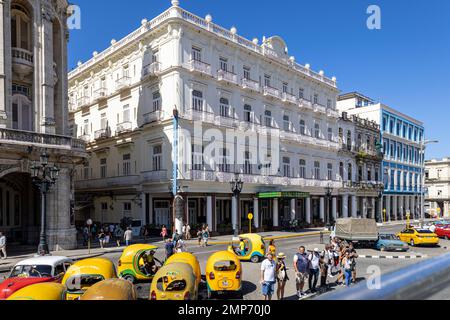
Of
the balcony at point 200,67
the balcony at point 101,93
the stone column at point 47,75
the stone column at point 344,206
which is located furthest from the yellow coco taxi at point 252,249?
the stone column at point 344,206

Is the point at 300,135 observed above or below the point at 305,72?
below

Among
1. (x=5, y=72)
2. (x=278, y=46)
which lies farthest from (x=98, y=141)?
(x=278, y=46)

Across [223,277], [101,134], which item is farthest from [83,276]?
[101,134]

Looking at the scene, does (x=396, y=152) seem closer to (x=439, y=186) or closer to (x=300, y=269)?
(x=439, y=186)

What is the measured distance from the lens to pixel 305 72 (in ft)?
153

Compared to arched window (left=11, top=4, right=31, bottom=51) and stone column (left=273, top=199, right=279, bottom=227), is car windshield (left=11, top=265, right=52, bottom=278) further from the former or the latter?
stone column (left=273, top=199, right=279, bottom=227)

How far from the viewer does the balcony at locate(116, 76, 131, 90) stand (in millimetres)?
37500

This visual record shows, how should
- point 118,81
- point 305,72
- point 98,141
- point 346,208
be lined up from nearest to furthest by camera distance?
point 118,81
point 98,141
point 305,72
point 346,208

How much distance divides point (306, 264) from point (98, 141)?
114ft

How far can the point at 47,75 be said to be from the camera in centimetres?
2609

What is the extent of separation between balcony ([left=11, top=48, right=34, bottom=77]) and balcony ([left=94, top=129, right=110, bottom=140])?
15.5 metres

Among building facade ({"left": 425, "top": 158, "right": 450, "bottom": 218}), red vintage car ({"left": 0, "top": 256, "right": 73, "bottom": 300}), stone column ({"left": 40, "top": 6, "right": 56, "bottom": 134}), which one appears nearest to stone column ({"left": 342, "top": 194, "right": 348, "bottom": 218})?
building facade ({"left": 425, "top": 158, "right": 450, "bottom": 218})

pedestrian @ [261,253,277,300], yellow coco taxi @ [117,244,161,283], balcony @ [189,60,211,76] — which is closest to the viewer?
pedestrian @ [261,253,277,300]
